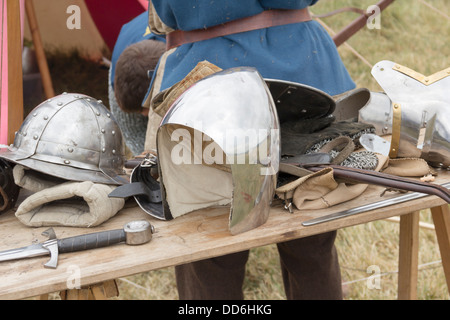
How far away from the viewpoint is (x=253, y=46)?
1440 mm

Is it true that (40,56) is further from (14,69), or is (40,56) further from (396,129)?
(396,129)

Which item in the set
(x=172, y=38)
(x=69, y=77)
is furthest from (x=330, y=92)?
(x=69, y=77)

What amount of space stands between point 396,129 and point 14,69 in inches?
37.6

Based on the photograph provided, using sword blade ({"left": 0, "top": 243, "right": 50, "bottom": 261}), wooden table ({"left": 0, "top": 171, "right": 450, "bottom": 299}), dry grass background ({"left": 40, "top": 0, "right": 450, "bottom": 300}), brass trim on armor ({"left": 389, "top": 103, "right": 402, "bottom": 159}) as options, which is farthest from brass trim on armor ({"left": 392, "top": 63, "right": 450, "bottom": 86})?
dry grass background ({"left": 40, "top": 0, "right": 450, "bottom": 300})

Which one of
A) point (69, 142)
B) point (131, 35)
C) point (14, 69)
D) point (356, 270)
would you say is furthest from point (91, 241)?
point (356, 270)

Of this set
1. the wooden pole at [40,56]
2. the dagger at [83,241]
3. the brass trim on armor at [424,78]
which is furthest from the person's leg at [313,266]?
the wooden pole at [40,56]

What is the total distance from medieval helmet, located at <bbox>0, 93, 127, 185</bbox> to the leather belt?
399 millimetres

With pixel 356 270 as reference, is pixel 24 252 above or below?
above

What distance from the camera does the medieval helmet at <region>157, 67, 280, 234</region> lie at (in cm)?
102

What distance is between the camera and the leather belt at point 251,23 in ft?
4.76

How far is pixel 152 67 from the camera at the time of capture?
6.50 feet

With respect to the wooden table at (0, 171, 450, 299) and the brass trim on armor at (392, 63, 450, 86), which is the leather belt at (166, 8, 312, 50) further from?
the wooden table at (0, 171, 450, 299)

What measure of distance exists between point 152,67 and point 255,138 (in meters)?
1.05

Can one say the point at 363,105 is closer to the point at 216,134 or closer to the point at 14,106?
the point at 216,134
